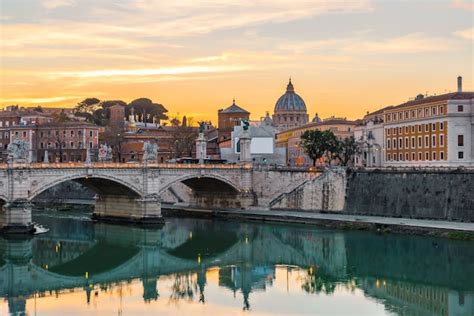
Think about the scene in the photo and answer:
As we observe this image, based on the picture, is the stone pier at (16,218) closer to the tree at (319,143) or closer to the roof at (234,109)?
the tree at (319,143)

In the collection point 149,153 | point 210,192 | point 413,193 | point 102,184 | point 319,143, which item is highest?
point 319,143

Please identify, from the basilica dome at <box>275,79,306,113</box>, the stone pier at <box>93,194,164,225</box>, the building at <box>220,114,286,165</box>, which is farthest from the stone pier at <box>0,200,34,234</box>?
the basilica dome at <box>275,79,306,113</box>

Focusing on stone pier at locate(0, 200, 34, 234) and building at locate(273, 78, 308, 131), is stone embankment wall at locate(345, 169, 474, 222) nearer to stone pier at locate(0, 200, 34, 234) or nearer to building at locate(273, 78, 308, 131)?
stone pier at locate(0, 200, 34, 234)

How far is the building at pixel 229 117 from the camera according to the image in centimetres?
10044

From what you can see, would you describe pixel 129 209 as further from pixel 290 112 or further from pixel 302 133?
pixel 290 112

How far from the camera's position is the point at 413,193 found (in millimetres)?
54500

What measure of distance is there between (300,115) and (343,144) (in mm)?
75130

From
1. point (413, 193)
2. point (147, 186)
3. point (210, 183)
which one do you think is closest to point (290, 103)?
point (210, 183)

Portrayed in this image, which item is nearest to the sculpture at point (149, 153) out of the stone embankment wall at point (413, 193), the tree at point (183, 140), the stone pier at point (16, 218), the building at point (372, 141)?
the stone pier at point (16, 218)

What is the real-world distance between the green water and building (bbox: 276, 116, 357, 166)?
4857cm

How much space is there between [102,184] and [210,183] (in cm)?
1024

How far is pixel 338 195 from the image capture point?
60156mm

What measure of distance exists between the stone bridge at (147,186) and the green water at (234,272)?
2360 mm

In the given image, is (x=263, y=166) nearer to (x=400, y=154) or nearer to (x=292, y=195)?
(x=292, y=195)
